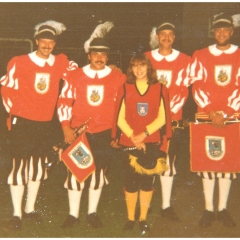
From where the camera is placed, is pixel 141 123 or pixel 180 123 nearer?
pixel 141 123

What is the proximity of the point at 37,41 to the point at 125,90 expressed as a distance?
637 mm

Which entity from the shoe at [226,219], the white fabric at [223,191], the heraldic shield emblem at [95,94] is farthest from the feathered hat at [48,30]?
the shoe at [226,219]

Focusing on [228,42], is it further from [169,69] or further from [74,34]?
[74,34]

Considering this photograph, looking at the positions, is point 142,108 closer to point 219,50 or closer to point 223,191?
point 219,50

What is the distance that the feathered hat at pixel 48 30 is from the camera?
6.77ft

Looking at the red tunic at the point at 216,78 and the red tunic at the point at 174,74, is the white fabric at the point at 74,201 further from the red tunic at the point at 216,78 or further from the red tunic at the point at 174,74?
the red tunic at the point at 216,78

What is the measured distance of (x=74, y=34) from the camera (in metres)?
2.08

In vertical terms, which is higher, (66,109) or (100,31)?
(100,31)

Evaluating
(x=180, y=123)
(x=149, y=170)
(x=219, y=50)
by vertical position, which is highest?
(x=219, y=50)

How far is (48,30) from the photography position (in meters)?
2.07

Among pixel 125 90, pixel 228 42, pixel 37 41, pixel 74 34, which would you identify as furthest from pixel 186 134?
pixel 37 41

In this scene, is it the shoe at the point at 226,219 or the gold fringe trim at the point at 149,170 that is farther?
the shoe at the point at 226,219

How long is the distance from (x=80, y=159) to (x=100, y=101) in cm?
39

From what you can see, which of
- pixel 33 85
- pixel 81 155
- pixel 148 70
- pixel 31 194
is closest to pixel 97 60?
pixel 148 70
